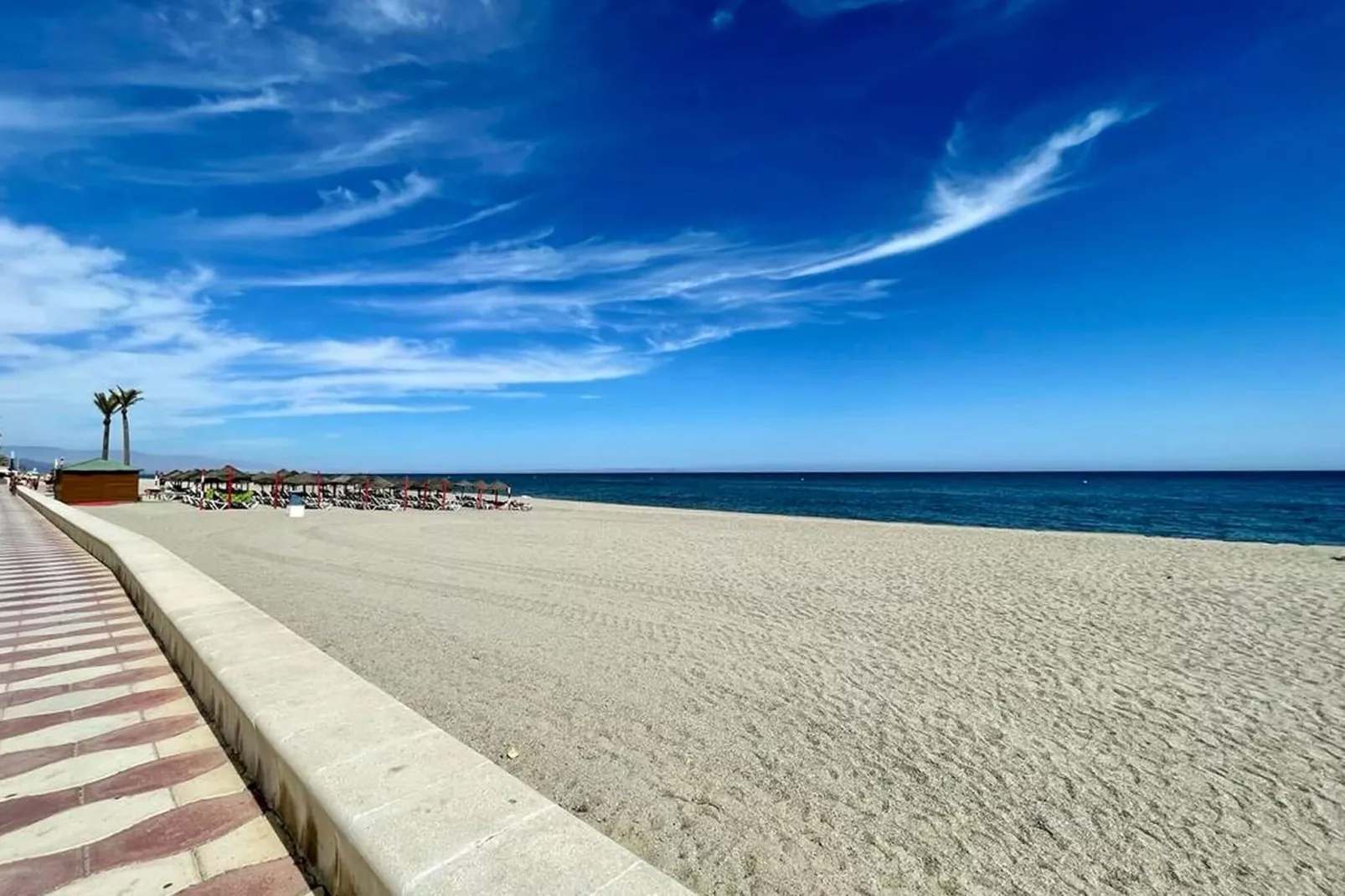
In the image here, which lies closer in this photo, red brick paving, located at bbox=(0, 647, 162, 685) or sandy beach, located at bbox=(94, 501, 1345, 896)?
sandy beach, located at bbox=(94, 501, 1345, 896)

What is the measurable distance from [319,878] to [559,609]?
5.57 m

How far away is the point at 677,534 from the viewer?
16.7 metres

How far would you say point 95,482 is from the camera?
78.2 ft

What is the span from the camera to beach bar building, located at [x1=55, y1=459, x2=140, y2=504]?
23.5 meters

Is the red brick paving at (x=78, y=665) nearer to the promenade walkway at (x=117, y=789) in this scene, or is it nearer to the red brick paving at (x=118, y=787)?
the promenade walkway at (x=117, y=789)

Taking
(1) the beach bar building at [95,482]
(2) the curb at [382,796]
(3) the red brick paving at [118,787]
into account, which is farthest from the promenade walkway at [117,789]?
(1) the beach bar building at [95,482]

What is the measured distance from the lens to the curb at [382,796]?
4.15 ft

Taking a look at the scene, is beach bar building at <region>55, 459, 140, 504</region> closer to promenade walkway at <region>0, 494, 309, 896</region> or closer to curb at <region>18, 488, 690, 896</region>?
promenade walkway at <region>0, 494, 309, 896</region>

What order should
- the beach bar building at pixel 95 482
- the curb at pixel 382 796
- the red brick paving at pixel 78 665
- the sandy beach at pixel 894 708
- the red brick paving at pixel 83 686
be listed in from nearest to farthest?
the curb at pixel 382 796
the sandy beach at pixel 894 708
the red brick paving at pixel 83 686
the red brick paving at pixel 78 665
the beach bar building at pixel 95 482

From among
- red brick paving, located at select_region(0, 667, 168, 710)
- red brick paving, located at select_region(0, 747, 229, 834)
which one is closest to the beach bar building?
red brick paving, located at select_region(0, 667, 168, 710)

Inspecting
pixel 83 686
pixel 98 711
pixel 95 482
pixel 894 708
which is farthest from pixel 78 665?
pixel 95 482

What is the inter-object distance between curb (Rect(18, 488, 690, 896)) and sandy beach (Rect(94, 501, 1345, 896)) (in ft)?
4.31

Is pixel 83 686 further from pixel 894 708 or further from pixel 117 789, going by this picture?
pixel 894 708

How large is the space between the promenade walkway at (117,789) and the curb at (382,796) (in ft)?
0.38
